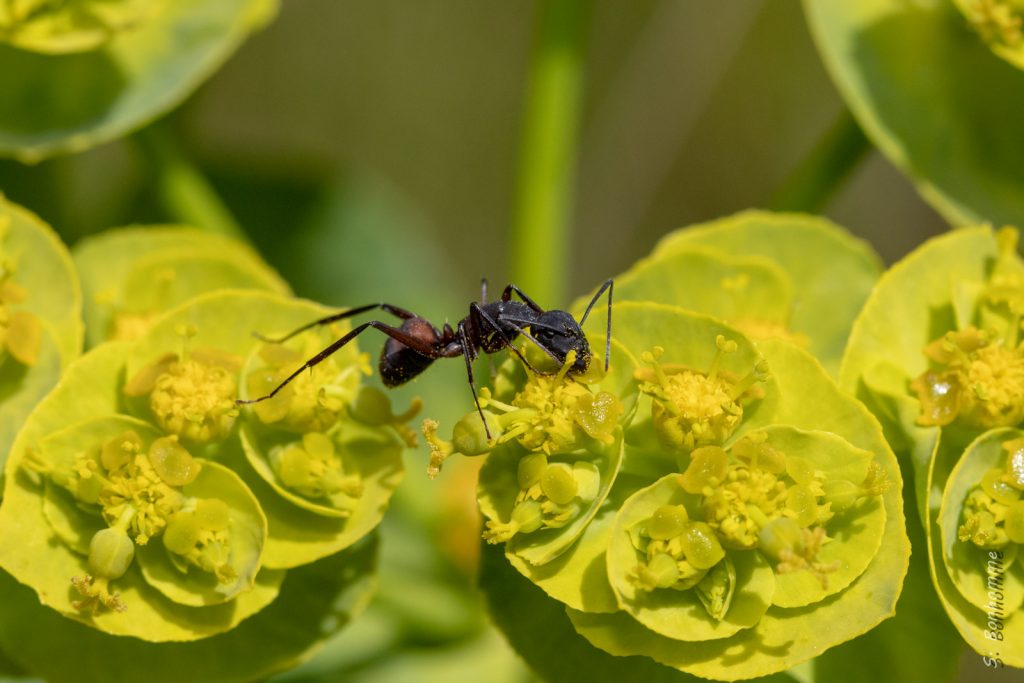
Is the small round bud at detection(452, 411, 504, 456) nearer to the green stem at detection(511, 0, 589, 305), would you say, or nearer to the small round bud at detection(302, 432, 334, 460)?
the small round bud at detection(302, 432, 334, 460)

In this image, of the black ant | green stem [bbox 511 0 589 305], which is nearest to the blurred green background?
green stem [bbox 511 0 589 305]

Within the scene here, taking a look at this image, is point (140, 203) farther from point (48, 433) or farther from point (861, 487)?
point (861, 487)

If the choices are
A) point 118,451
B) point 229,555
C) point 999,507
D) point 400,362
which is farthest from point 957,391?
point 118,451

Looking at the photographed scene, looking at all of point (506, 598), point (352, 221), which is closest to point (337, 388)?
point (506, 598)

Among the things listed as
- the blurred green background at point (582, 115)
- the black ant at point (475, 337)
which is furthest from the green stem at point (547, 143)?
the blurred green background at point (582, 115)

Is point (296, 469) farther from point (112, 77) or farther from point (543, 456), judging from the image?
point (112, 77)

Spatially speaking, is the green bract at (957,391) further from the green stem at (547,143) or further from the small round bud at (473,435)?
the green stem at (547,143)
